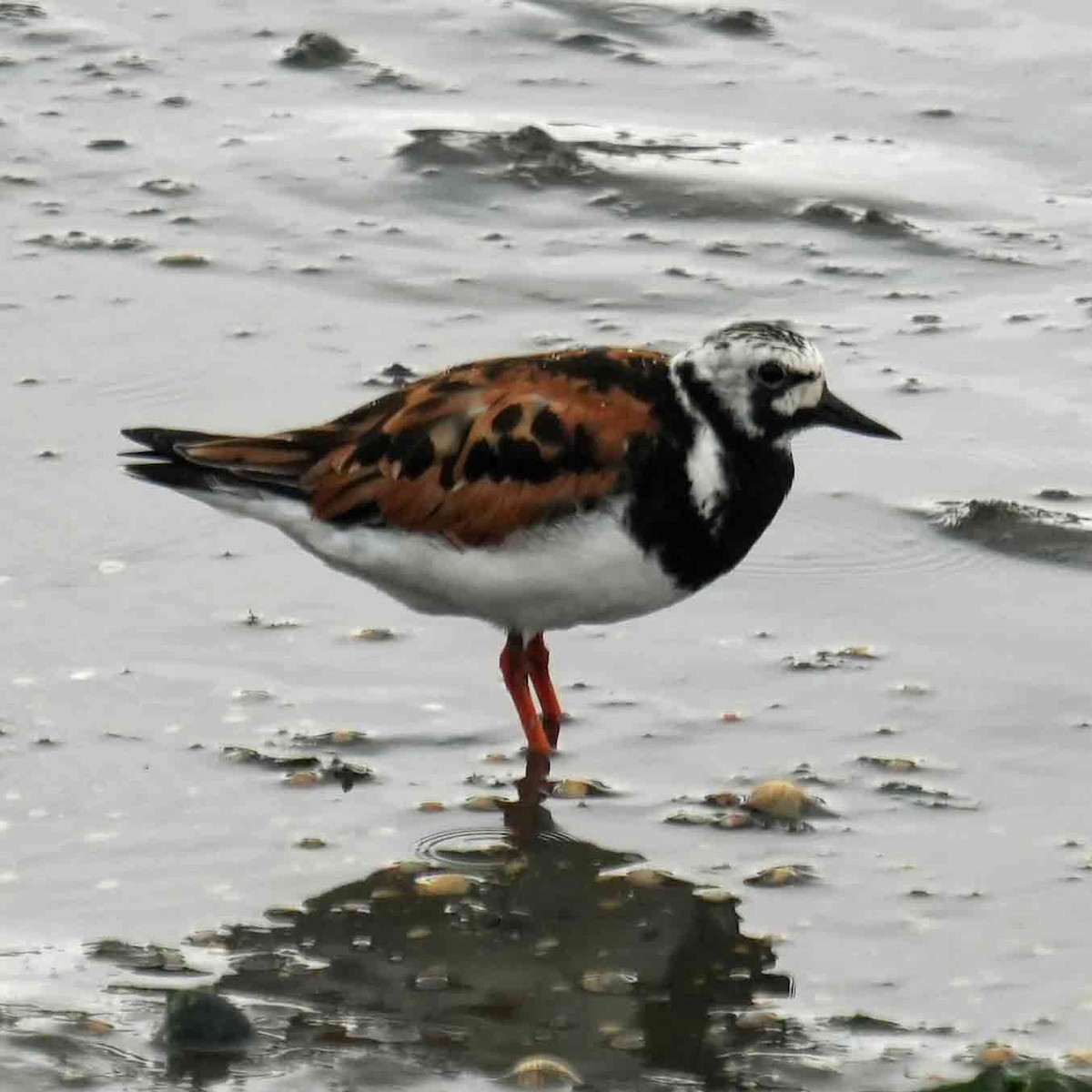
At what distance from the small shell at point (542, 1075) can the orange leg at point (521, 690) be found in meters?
1.29

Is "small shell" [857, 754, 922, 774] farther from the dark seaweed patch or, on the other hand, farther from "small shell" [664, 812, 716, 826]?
the dark seaweed patch

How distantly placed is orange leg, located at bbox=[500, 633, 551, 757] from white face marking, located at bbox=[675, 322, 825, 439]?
687mm

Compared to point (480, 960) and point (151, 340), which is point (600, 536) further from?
point (151, 340)

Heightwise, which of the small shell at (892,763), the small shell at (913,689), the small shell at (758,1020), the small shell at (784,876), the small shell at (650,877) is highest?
the small shell at (913,689)

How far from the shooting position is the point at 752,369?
4988 mm

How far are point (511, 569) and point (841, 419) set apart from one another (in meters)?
0.77

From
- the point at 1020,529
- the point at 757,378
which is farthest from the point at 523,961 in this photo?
the point at 1020,529

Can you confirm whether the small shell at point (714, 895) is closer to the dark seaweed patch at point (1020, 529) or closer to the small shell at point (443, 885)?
→ the small shell at point (443, 885)

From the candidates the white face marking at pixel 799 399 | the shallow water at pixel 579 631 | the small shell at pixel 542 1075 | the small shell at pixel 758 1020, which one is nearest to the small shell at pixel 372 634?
the shallow water at pixel 579 631

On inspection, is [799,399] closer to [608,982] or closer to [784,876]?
[784,876]

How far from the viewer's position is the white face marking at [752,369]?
196 inches

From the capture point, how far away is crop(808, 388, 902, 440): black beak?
509 centimetres

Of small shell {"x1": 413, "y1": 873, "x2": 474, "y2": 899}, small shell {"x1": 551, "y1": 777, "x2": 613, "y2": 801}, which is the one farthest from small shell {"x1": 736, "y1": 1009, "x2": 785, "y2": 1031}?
small shell {"x1": 551, "y1": 777, "x2": 613, "y2": 801}

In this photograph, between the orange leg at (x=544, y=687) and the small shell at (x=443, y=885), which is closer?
the small shell at (x=443, y=885)
